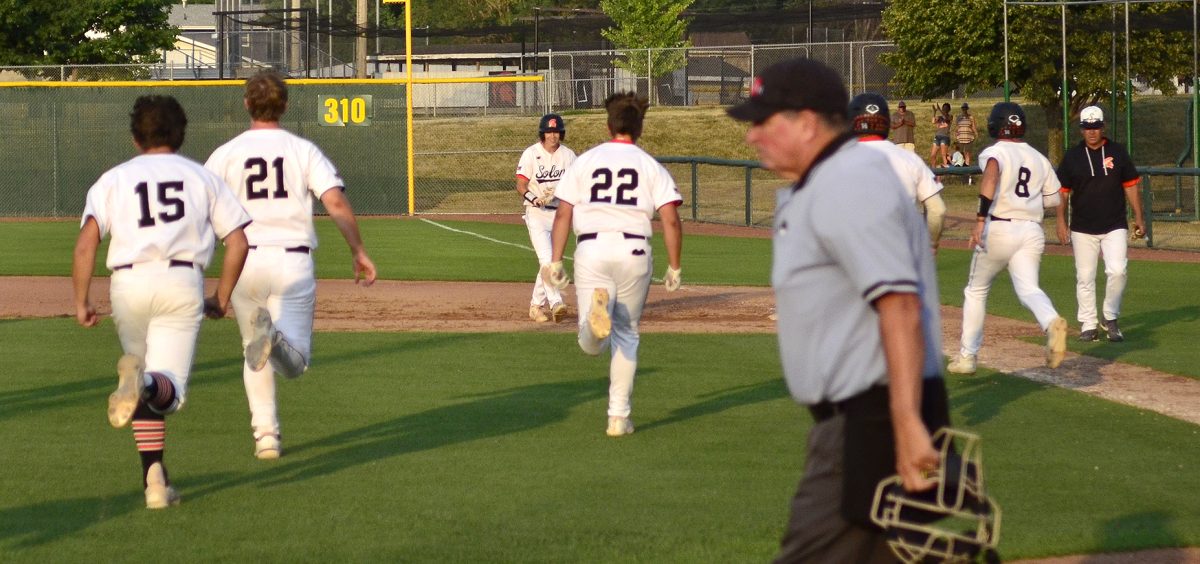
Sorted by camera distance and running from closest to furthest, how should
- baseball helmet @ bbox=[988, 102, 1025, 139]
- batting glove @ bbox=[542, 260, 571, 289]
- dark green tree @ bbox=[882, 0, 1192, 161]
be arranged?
batting glove @ bbox=[542, 260, 571, 289] < baseball helmet @ bbox=[988, 102, 1025, 139] < dark green tree @ bbox=[882, 0, 1192, 161]

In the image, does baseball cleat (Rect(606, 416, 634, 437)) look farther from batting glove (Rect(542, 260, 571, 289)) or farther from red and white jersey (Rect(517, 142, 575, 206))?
red and white jersey (Rect(517, 142, 575, 206))

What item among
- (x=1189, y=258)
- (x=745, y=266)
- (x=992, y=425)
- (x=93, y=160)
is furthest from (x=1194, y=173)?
(x=93, y=160)

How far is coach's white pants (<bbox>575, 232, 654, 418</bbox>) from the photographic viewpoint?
8.34 metres

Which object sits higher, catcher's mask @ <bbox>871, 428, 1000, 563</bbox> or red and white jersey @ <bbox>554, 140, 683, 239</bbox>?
red and white jersey @ <bbox>554, 140, 683, 239</bbox>

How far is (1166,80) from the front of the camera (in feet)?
105

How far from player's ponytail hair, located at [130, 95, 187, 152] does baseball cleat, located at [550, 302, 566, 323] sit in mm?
7592

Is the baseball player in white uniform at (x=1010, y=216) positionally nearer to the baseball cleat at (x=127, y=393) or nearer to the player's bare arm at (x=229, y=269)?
the player's bare arm at (x=229, y=269)

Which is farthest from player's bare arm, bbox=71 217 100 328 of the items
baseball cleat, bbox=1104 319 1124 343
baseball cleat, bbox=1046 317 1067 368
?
baseball cleat, bbox=1104 319 1124 343

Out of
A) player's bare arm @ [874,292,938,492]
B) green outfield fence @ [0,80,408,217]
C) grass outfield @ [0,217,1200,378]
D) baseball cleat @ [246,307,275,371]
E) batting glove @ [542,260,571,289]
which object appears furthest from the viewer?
green outfield fence @ [0,80,408,217]

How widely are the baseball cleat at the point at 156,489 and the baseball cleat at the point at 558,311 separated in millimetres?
7625

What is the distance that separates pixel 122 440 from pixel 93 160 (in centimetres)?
2401

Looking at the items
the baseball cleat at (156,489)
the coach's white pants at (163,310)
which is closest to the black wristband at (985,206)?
the coach's white pants at (163,310)

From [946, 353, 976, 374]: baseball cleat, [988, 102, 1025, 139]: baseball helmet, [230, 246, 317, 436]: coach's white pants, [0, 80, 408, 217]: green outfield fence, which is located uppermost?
[0, 80, 408, 217]: green outfield fence

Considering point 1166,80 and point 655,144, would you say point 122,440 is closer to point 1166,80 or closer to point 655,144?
point 1166,80
